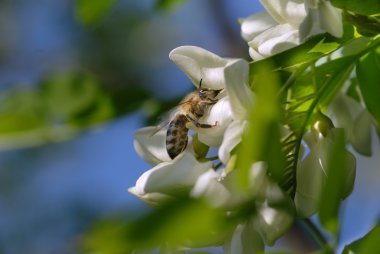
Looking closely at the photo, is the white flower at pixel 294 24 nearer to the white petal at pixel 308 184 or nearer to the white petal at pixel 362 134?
the white petal at pixel 308 184

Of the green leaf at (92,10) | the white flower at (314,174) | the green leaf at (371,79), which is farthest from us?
the green leaf at (92,10)

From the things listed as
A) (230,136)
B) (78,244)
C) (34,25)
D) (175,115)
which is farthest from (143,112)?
(34,25)

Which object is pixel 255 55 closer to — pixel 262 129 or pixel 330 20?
pixel 330 20

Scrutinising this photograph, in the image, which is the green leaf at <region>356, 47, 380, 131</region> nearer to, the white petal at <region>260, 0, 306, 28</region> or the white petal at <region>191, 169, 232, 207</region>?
the white petal at <region>260, 0, 306, 28</region>

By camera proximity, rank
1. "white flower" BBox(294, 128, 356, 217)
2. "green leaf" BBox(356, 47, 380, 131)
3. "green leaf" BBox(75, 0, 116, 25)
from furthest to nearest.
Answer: "green leaf" BBox(75, 0, 116, 25), "green leaf" BBox(356, 47, 380, 131), "white flower" BBox(294, 128, 356, 217)

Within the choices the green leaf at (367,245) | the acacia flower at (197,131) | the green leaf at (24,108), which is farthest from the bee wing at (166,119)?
the green leaf at (367,245)

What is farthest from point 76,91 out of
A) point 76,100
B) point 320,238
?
point 320,238

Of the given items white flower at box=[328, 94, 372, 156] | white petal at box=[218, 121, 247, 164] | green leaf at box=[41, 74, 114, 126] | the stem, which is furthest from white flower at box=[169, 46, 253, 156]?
green leaf at box=[41, 74, 114, 126]
